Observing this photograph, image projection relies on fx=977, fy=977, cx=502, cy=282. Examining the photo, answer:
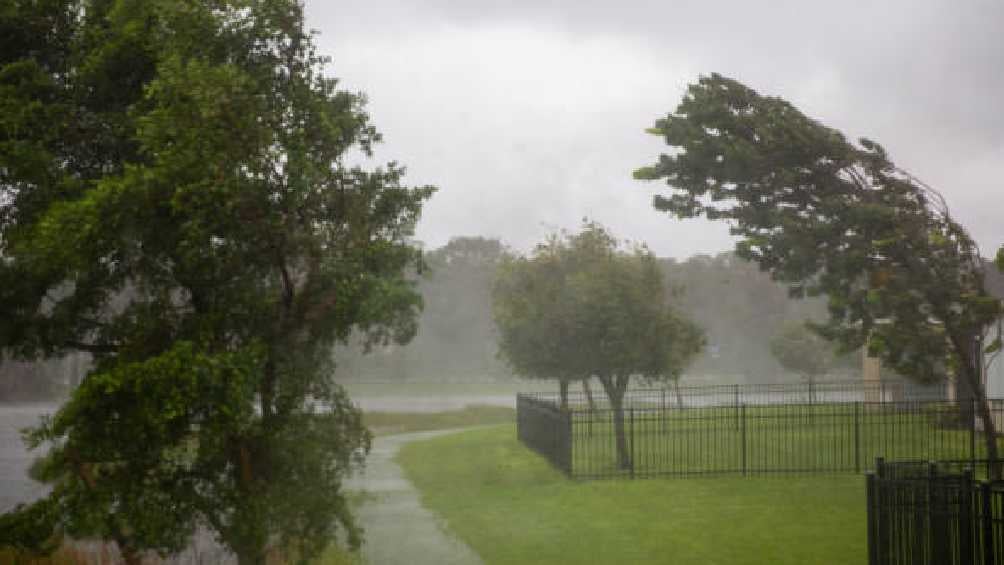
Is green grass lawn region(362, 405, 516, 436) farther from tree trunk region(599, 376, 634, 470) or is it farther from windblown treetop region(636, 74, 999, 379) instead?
windblown treetop region(636, 74, 999, 379)

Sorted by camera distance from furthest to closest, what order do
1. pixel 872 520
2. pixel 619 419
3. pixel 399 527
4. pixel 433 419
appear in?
pixel 433 419 → pixel 619 419 → pixel 399 527 → pixel 872 520

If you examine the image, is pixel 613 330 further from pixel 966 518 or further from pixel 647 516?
pixel 966 518

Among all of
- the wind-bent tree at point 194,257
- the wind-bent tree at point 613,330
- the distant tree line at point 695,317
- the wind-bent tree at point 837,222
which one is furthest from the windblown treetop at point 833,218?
the distant tree line at point 695,317

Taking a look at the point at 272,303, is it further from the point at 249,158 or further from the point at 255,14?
the point at 255,14

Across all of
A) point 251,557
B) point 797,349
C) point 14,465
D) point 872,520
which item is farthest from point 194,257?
point 797,349

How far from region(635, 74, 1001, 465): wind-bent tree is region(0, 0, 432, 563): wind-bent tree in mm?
11457

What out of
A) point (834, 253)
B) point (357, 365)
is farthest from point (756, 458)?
point (357, 365)

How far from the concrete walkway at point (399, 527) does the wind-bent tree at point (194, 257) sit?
66.7 inches

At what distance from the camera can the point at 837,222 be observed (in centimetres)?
1922

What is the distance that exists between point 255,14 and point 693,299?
7255 centimetres

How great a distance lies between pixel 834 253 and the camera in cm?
1977

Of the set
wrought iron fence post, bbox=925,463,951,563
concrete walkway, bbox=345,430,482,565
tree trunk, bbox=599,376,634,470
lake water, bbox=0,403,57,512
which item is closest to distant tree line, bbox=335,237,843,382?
lake water, bbox=0,403,57,512

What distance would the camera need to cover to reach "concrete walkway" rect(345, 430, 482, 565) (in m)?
13.8

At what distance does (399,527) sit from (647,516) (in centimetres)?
414
